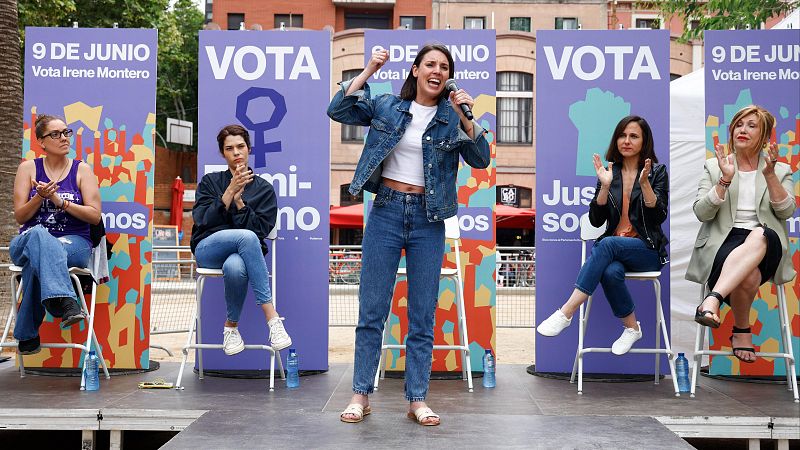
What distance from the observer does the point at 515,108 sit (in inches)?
1039

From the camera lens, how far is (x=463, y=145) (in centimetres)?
386

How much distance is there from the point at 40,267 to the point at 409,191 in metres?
2.35

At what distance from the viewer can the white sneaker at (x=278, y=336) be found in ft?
15.2

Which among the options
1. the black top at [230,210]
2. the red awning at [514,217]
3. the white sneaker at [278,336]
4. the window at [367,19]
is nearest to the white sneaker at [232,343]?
the white sneaker at [278,336]

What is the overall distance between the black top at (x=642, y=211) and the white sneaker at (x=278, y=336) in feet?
6.52

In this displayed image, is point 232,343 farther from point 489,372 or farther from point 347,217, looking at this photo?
point 347,217

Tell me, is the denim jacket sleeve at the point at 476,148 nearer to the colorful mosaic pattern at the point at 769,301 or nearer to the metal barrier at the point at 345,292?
the colorful mosaic pattern at the point at 769,301

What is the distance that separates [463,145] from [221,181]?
190cm

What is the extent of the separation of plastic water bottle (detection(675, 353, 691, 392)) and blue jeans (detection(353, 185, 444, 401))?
1.86 meters

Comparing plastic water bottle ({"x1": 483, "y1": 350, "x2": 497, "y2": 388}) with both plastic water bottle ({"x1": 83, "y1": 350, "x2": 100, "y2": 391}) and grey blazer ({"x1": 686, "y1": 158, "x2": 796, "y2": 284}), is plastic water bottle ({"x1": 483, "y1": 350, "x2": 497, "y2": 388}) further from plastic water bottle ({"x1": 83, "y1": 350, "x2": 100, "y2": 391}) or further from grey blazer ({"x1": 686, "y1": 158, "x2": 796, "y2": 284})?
plastic water bottle ({"x1": 83, "y1": 350, "x2": 100, "y2": 391})

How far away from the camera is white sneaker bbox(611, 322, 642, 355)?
4.95m

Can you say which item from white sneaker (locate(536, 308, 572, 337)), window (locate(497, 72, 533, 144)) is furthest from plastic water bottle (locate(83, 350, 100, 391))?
window (locate(497, 72, 533, 144))

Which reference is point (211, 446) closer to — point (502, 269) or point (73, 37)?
point (73, 37)

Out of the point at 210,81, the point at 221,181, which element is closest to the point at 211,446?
the point at 221,181
